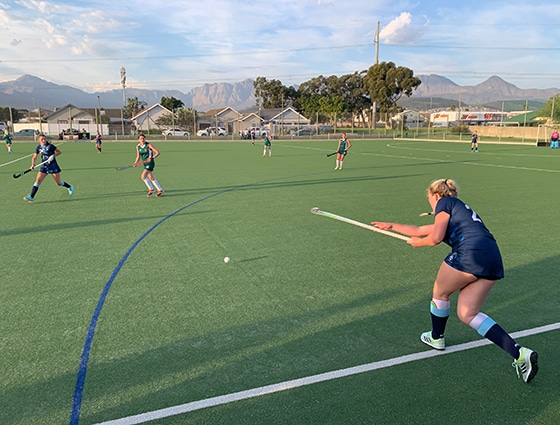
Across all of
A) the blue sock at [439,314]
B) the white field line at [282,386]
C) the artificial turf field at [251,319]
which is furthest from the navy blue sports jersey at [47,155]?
the blue sock at [439,314]

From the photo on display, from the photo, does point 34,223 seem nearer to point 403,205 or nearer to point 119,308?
point 119,308

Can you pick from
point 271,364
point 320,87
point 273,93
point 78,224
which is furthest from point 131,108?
point 271,364

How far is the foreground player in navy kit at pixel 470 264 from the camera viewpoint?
3.57 m

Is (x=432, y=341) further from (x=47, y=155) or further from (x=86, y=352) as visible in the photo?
(x=47, y=155)

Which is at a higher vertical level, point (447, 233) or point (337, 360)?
point (447, 233)

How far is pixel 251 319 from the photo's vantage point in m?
4.88

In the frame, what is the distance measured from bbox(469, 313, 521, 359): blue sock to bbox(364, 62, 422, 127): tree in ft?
269

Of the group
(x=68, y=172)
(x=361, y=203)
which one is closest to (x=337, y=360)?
(x=361, y=203)

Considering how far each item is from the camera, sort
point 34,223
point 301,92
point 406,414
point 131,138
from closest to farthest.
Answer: point 406,414
point 34,223
point 131,138
point 301,92

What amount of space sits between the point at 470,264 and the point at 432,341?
1.09 metres

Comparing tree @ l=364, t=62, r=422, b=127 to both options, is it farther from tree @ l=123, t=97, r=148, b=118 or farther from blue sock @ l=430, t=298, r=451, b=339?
blue sock @ l=430, t=298, r=451, b=339

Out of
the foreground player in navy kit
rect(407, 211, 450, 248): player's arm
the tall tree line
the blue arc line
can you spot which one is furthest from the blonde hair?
the tall tree line

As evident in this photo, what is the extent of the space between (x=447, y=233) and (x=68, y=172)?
1960 cm

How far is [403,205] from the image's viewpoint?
38.5ft
